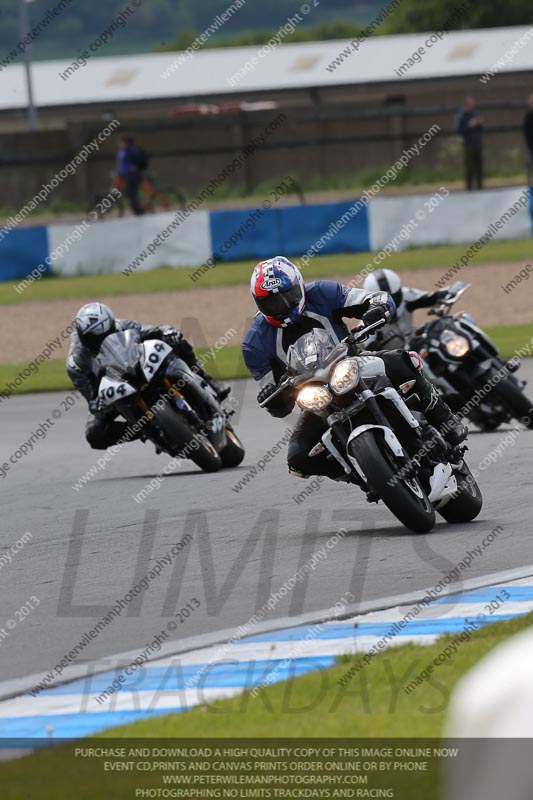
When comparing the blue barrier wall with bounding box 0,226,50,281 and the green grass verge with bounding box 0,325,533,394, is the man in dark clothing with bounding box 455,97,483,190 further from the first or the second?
the green grass verge with bounding box 0,325,533,394

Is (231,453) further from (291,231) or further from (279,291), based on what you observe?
(291,231)

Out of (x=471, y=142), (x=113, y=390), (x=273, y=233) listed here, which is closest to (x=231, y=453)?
(x=113, y=390)

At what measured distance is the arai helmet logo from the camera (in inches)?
340

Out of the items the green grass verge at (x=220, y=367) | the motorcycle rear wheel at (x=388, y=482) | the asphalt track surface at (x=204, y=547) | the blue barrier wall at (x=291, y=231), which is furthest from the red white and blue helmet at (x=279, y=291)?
the blue barrier wall at (x=291, y=231)

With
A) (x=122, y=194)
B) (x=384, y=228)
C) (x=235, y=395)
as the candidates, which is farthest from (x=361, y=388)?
(x=122, y=194)

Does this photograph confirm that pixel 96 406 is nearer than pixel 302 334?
No

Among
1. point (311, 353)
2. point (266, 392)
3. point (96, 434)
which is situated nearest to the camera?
point (311, 353)

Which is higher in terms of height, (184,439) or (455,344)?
(455,344)

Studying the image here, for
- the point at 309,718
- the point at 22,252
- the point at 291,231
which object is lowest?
the point at 22,252

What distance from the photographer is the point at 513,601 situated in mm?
6648

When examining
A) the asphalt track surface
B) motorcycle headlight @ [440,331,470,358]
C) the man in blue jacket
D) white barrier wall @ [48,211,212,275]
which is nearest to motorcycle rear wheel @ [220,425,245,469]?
the asphalt track surface

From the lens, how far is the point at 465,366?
12.2m

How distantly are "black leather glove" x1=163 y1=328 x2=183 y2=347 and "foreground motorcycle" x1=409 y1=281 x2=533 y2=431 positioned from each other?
5.93 ft

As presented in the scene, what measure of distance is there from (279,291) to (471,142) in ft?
85.1
